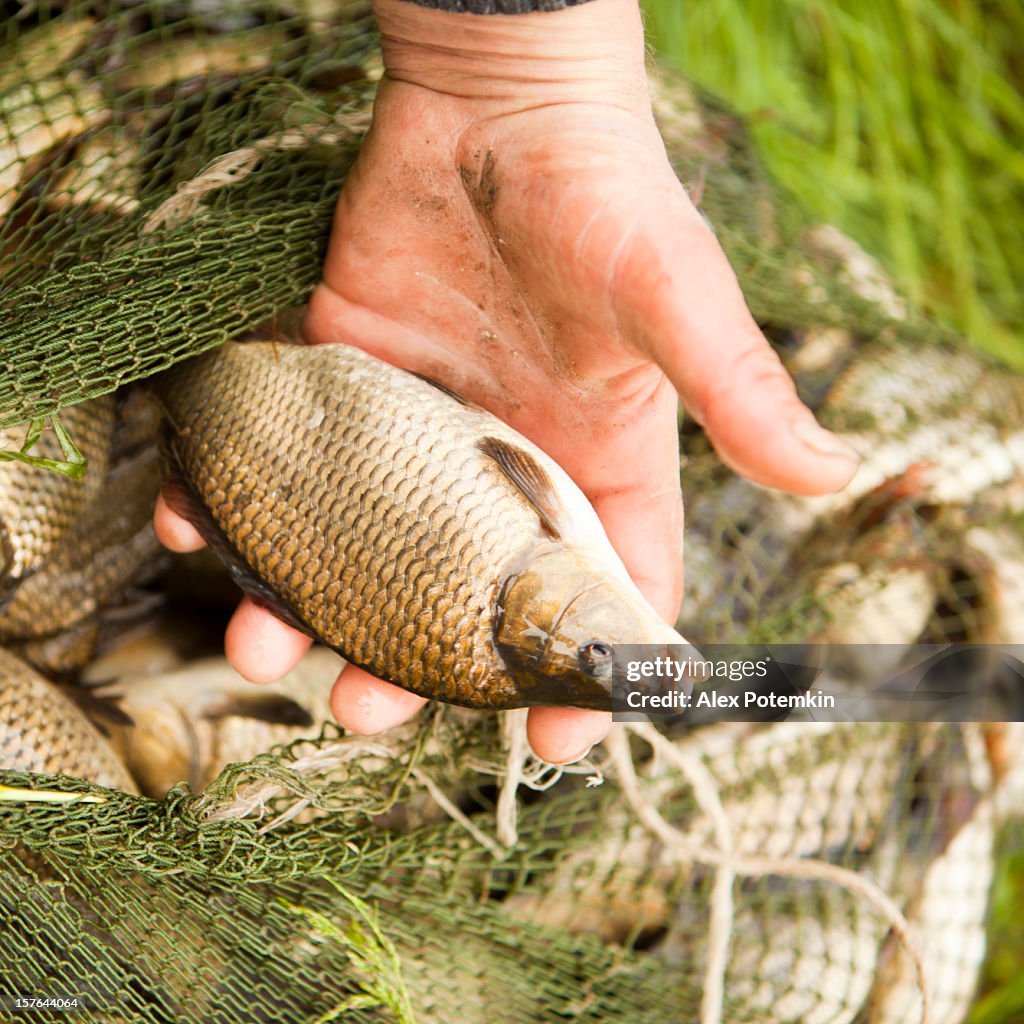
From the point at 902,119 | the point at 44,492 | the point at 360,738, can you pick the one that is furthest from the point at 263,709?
the point at 902,119

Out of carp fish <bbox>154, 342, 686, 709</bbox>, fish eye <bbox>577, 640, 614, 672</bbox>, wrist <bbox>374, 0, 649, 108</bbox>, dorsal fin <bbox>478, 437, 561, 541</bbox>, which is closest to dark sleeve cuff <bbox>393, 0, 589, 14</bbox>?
wrist <bbox>374, 0, 649, 108</bbox>

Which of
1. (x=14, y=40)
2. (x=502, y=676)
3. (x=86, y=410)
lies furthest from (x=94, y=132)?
(x=502, y=676)

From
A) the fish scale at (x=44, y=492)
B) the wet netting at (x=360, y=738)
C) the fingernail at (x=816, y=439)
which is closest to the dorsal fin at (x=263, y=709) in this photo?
the wet netting at (x=360, y=738)

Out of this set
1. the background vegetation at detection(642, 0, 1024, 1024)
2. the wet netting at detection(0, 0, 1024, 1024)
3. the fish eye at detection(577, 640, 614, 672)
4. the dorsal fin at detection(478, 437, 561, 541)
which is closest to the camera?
the fish eye at detection(577, 640, 614, 672)

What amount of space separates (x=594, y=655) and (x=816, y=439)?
563 mm

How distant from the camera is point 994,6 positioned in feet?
14.5

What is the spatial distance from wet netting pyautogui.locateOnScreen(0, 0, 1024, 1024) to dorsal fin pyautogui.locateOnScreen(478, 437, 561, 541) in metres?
0.48

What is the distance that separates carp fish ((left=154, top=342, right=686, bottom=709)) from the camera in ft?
5.65

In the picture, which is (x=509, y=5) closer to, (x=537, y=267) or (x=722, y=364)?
(x=537, y=267)

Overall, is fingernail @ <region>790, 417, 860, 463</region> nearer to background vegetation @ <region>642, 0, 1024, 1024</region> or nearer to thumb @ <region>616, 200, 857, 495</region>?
thumb @ <region>616, 200, 857, 495</region>

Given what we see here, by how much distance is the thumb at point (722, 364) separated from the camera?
4.34 feet

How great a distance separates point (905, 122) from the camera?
432 centimetres

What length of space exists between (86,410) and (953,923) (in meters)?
2.53

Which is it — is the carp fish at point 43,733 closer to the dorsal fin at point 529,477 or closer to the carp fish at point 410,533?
the carp fish at point 410,533
